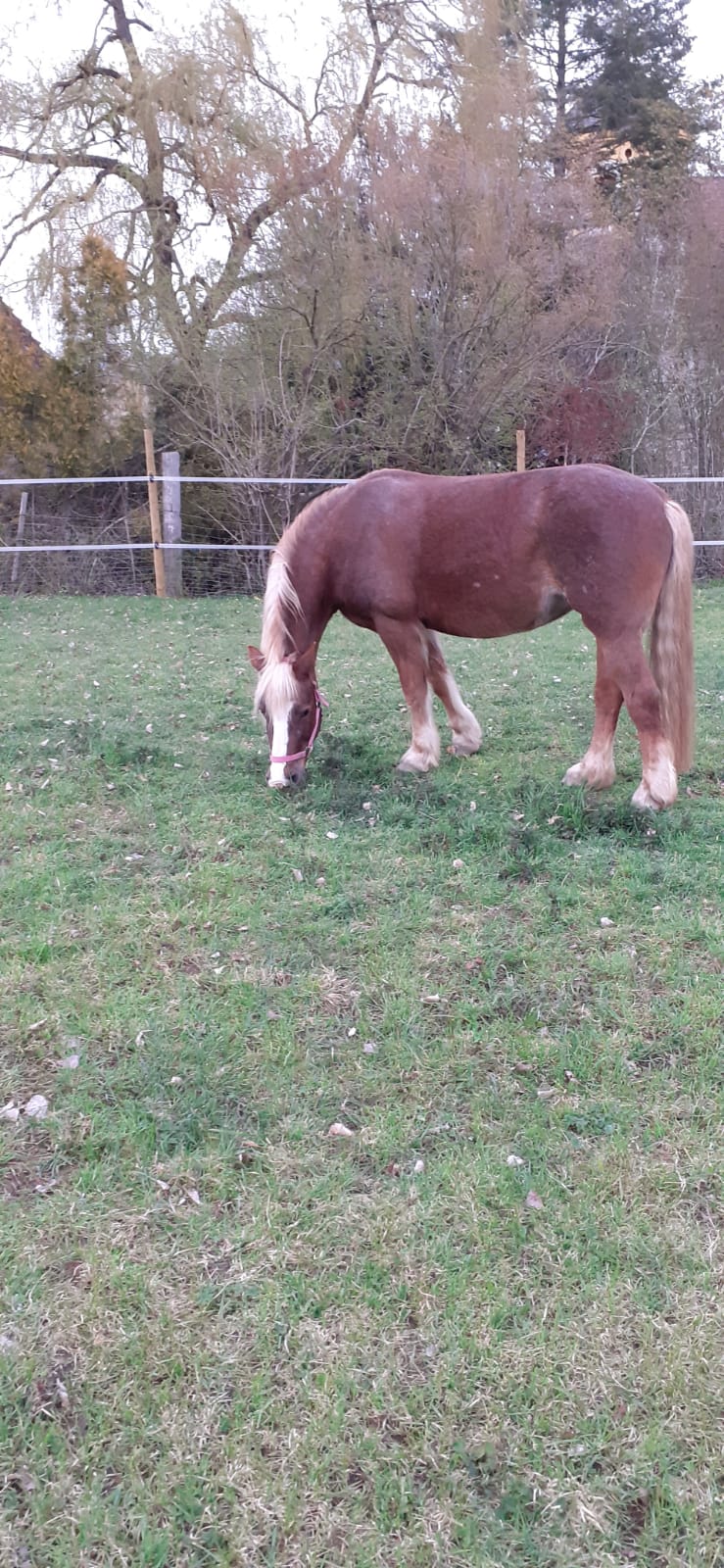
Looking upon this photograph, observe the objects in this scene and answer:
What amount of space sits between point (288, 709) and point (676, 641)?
1.71 meters

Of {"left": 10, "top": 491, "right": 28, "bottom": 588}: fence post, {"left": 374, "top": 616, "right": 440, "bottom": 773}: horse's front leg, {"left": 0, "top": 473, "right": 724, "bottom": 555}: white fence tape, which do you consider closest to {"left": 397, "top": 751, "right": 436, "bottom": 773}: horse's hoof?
{"left": 374, "top": 616, "right": 440, "bottom": 773}: horse's front leg

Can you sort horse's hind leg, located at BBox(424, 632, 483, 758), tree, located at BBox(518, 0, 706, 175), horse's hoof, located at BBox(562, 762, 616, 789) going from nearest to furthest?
A: 1. horse's hoof, located at BBox(562, 762, 616, 789)
2. horse's hind leg, located at BBox(424, 632, 483, 758)
3. tree, located at BBox(518, 0, 706, 175)

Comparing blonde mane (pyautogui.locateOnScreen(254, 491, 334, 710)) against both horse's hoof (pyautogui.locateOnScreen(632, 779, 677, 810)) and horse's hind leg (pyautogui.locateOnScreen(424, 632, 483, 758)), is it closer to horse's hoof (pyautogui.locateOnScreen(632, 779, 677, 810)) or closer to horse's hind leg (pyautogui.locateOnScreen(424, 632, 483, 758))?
horse's hind leg (pyautogui.locateOnScreen(424, 632, 483, 758))

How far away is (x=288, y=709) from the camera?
4121mm

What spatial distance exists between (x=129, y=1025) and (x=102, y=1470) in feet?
3.98

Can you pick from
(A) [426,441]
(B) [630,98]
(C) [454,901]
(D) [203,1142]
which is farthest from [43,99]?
(D) [203,1142]

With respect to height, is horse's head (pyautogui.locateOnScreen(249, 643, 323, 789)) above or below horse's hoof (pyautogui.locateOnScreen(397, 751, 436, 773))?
above

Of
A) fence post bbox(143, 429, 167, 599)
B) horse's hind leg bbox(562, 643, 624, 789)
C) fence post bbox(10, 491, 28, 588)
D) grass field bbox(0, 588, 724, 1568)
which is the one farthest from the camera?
fence post bbox(10, 491, 28, 588)

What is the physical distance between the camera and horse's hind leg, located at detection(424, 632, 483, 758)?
482 centimetres

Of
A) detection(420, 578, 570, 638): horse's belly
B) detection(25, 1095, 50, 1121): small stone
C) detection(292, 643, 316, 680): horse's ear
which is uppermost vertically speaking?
detection(420, 578, 570, 638): horse's belly

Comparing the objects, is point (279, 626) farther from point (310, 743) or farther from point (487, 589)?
point (487, 589)

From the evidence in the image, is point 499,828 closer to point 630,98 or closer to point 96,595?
point 96,595

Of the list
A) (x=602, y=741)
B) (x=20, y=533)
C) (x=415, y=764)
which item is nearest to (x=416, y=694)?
(x=415, y=764)

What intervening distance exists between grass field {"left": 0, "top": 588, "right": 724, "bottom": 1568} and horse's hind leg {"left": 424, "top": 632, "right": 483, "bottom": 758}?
2.60 ft
